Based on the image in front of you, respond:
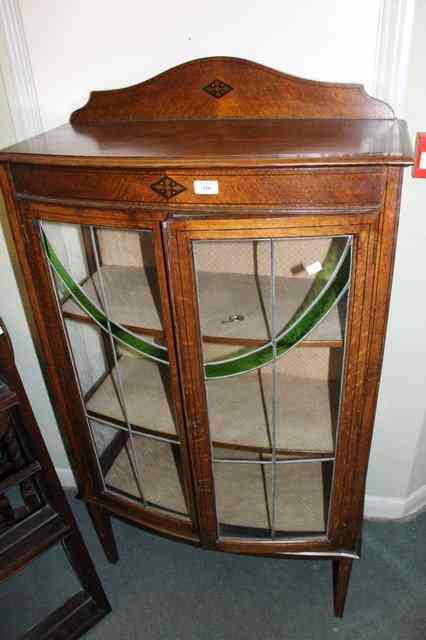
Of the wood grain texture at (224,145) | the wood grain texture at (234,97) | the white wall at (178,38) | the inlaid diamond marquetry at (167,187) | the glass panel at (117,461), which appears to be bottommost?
the glass panel at (117,461)

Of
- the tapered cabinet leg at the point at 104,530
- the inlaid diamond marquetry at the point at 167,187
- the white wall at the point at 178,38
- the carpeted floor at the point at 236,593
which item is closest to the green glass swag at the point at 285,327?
the inlaid diamond marquetry at the point at 167,187

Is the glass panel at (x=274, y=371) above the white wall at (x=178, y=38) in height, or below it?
below

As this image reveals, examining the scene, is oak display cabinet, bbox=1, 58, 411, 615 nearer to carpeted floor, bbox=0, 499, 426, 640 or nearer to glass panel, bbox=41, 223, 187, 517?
glass panel, bbox=41, 223, 187, 517

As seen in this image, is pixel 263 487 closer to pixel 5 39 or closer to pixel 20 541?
pixel 20 541

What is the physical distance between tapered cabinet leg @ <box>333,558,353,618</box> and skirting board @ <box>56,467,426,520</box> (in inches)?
12.4

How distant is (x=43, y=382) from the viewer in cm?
191

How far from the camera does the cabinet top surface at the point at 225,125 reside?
0.95 metres

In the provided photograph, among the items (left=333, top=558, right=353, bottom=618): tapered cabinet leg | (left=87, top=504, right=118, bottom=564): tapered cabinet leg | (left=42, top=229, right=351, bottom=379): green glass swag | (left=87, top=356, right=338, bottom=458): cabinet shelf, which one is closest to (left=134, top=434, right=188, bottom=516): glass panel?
(left=87, top=356, right=338, bottom=458): cabinet shelf

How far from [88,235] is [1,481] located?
0.67 m

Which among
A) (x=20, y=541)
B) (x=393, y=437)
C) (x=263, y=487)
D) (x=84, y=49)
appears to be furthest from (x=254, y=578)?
(x=84, y=49)

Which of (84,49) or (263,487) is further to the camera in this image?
(263,487)

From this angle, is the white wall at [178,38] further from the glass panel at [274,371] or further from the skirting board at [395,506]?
the skirting board at [395,506]

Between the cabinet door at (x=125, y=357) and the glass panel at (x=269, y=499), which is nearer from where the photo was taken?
the cabinet door at (x=125, y=357)

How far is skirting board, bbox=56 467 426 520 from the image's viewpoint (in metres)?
1.88
